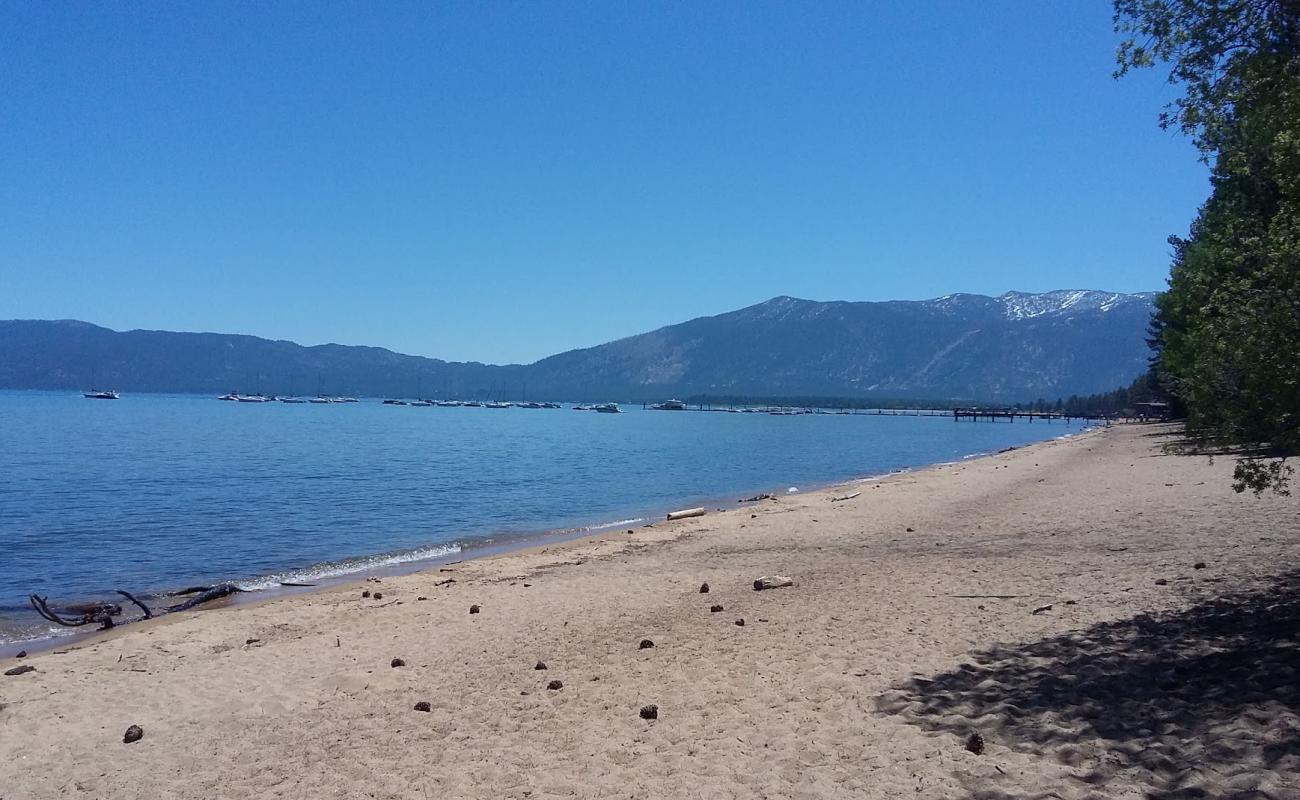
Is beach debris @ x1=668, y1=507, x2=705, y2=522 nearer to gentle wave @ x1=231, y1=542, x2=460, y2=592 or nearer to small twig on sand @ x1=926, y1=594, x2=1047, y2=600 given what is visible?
gentle wave @ x1=231, y1=542, x2=460, y2=592

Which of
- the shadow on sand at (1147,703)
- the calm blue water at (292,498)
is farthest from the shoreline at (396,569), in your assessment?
the shadow on sand at (1147,703)

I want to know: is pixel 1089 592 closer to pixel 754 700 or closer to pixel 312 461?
pixel 754 700

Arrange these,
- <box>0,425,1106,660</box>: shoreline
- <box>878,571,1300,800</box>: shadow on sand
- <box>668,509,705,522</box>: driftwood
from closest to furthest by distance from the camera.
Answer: <box>878,571,1300,800</box>: shadow on sand < <box>0,425,1106,660</box>: shoreline < <box>668,509,705,522</box>: driftwood

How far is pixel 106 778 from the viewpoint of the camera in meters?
6.48

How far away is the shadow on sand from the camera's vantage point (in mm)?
4895

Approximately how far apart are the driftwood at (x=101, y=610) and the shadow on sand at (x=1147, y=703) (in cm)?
1246

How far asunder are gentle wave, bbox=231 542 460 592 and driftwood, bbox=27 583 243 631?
102 centimetres

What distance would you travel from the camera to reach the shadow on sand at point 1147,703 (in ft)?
16.1

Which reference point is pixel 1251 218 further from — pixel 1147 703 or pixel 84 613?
pixel 84 613

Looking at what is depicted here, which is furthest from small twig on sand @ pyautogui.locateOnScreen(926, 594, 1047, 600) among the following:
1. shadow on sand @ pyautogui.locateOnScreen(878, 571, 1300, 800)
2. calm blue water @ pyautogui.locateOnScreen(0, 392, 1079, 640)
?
calm blue water @ pyautogui.locateOnScreen(0, 392, 1079, 640)

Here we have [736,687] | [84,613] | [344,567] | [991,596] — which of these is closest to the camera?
[736,687]

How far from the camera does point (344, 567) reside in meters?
19.1

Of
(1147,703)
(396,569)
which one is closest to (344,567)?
(396,569)

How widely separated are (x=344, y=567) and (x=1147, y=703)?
660 inches
